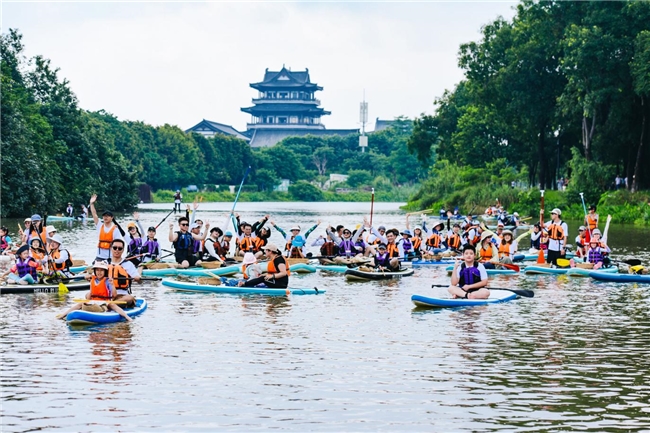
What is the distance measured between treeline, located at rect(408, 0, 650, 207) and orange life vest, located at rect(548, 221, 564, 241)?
914 inches

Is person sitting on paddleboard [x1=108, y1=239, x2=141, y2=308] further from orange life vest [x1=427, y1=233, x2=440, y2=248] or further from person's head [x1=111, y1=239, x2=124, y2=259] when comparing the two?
orange life vest [x1=427, y1=233, x2=440, y2=248]

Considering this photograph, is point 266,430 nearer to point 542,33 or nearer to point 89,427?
point 89,427

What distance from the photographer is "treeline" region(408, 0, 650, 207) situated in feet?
162

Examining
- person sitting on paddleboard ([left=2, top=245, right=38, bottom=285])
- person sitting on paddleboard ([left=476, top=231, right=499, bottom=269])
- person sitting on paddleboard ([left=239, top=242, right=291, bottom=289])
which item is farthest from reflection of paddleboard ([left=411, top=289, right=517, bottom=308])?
person sitting on paddleboard ([left=2, top=245, right=38, bottom=285])

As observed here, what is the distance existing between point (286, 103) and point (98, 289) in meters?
152

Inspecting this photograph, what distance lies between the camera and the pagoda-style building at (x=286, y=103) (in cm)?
16712

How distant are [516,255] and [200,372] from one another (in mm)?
16635

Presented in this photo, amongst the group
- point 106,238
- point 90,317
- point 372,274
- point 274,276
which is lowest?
point 90,317

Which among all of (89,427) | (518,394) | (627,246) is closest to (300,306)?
(518,394)

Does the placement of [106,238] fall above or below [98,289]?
above

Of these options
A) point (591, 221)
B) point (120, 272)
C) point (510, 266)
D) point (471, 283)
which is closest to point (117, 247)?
point (120, 272)

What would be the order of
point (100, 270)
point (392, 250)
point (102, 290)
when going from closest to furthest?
point (100, 270)
point (102, 290)
point (392, 250)

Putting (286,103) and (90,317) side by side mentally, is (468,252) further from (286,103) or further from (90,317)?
(286,103)

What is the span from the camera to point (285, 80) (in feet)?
550
